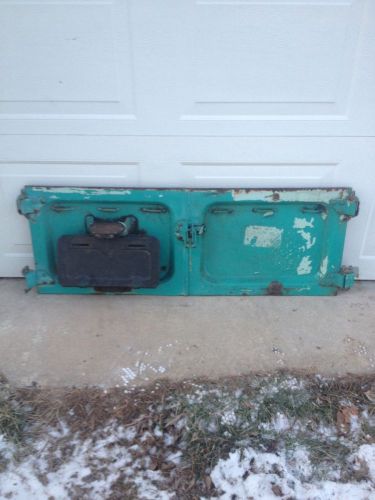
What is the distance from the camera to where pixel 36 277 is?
210cm

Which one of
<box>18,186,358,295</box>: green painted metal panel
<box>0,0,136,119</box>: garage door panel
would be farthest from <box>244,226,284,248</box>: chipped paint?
<box>0,0,136,119</box>: garage door panel

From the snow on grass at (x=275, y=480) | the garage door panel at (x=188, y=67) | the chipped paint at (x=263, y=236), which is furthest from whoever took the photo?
the chipped paint at (x=263, y=236)

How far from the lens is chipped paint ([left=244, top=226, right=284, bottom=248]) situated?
201 cm

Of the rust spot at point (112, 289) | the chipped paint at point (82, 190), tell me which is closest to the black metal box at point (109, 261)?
the rust spot at point (112, 289)

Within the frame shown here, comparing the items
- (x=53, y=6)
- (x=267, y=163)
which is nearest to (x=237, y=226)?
(x=267, y=163)

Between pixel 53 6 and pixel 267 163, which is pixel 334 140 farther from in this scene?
pixel 53 6

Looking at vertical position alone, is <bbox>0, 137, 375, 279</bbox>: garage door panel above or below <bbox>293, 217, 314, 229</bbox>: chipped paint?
above

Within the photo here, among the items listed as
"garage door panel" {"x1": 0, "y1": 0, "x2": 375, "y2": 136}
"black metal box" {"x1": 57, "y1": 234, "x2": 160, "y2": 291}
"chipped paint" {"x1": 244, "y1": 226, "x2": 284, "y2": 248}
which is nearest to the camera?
"garage door panel" {"x1": 0, "y1": 0, "x2": 375, "y2": 136}

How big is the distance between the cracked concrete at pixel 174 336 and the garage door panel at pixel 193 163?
1.90ft

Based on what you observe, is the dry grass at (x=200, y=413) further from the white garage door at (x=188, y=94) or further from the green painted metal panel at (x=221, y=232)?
the white garage door at (x=188, y=94)

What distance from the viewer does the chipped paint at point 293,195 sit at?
192 cm

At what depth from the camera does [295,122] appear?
74.1 inches

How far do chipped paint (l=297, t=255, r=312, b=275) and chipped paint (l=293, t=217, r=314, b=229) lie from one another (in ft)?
0.55

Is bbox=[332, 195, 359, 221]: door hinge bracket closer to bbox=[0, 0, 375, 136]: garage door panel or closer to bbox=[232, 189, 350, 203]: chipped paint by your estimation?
bbox=[232, 189, 350, 203]: chipped paint
